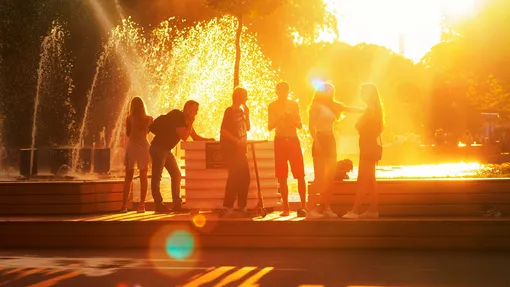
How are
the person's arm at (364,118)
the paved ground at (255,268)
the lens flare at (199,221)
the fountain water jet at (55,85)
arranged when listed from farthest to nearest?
1. the fountain water jet at (55,85)
2. the person's arm at (364,118)
3. the lens flare at (199,221)
4. the paved ground at (255,268)

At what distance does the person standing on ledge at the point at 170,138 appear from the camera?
15195 mm

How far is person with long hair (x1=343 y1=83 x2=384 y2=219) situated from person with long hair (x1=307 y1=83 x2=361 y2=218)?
1.21ft

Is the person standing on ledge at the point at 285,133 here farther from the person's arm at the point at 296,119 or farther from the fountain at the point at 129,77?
the fountain at the point at 129,77

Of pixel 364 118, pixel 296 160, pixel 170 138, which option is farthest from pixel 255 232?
pixel 170 138

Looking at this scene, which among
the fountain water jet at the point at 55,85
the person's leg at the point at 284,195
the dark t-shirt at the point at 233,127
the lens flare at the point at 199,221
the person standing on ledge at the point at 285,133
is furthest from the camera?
the fountain water jet at the point at 55,85

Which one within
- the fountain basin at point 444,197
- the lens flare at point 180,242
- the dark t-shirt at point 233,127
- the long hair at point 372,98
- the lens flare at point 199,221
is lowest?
the lens flare at point 180,242

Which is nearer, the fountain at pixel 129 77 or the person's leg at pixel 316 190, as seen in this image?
the person's leg at pixel 316 190

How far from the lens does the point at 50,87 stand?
45719mm

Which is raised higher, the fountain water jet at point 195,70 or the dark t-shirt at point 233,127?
the fountain water jet at point 195,70

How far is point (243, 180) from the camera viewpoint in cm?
1427

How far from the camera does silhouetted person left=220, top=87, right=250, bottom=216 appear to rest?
560 inches

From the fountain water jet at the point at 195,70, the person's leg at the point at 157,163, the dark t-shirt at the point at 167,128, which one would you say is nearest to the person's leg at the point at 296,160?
the dark t-shirt at the point at 167,128

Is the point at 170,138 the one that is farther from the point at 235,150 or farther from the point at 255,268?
the point at 255,268

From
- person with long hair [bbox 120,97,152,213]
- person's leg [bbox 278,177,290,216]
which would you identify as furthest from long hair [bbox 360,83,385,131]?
person with long hair [bbox 120,97,152,213]
